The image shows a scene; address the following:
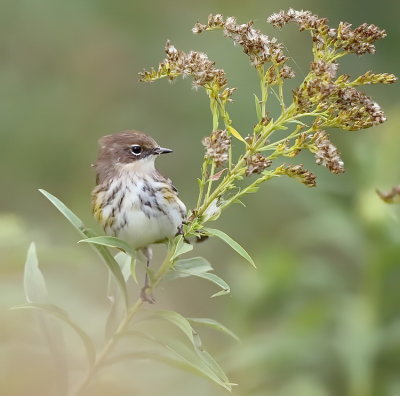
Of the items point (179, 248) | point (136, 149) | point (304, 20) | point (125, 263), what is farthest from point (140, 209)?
point (304, 20)

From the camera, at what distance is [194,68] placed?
9.02ft

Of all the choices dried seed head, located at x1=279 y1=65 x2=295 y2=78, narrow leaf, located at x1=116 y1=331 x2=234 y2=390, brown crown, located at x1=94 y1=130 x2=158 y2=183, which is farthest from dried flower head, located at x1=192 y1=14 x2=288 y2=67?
brown crown, located at x1=94 y1=130 x2=158 y2=183

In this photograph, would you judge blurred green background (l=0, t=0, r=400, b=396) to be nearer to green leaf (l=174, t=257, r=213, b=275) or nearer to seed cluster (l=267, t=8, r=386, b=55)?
green leaf (l=174, t=257, r=213, b=275)

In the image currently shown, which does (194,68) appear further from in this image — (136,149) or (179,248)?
(136,149)

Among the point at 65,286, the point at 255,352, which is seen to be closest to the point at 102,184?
the point at 65,286

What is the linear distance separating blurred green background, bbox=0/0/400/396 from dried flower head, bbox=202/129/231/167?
71cm

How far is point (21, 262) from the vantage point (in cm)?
379

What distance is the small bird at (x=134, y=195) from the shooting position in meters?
3.87

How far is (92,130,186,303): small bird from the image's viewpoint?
3.87 metres

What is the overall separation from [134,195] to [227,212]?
14.7 ft

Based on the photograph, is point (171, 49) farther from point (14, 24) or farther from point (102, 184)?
point (14, 24)

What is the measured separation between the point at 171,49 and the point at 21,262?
1.31 meters

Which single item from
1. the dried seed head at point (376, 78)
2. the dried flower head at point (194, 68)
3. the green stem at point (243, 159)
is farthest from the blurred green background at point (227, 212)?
the dried seed head at point (376, 78)

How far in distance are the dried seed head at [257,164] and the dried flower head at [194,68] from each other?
0.86ft
